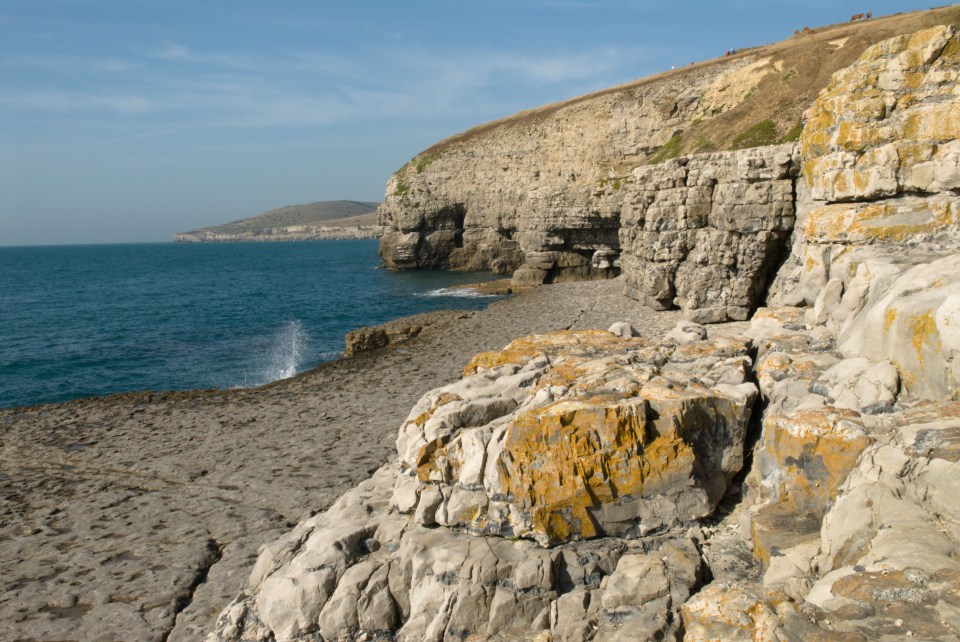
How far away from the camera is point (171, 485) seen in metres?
15.8

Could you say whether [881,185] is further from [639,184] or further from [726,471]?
[639,184]

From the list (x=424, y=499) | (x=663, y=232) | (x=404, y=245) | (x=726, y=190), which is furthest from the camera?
(x=404, y=245)

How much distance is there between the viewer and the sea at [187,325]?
→ 3125 cm

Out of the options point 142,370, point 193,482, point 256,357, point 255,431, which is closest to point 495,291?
point 256,357

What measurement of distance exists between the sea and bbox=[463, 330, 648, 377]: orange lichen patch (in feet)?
68.8

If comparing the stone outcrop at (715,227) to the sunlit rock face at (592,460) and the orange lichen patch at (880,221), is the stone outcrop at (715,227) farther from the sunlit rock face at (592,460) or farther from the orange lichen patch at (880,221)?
the sunlit rock face at (592,460)

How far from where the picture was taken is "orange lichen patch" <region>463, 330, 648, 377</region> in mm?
11125

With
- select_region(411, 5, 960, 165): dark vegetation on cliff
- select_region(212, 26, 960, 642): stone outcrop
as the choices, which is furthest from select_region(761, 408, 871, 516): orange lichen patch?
select_region(411, 5, 960, 165): dark vegetation on cliff

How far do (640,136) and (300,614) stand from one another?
57345mm

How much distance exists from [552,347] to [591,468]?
3988 mm

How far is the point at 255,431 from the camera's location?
779 inches

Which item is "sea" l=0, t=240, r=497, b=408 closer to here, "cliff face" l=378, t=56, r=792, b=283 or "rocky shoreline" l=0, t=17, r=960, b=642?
"cliff face" l=378, t=56, r=792, b=283

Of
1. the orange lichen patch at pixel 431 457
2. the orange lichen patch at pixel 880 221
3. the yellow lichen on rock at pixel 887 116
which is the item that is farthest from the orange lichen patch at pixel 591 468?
the yellow lichen on rock at pixel 887 116

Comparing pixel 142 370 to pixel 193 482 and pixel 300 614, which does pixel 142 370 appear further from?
pixel 300 614
